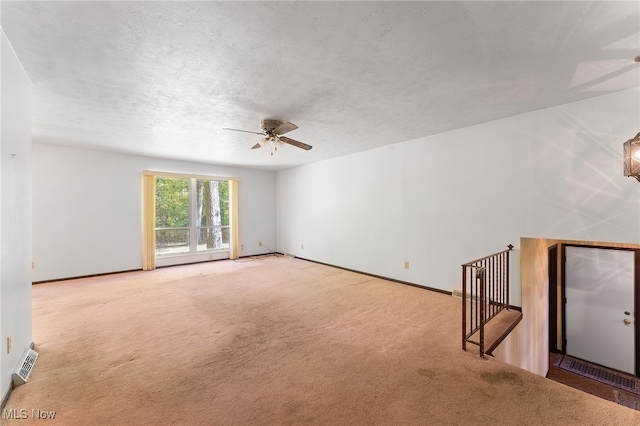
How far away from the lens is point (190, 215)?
21.6 ft

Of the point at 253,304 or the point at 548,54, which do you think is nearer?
the point at 548,54

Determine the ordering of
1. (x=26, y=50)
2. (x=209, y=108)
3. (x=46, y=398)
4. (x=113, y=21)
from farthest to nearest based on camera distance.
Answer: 1. (x=209, y=108)
2. (x=26, y=50)
3. (x=46, y=398)
4. (x=113, y=21)

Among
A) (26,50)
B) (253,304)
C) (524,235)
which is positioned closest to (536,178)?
(524,235)

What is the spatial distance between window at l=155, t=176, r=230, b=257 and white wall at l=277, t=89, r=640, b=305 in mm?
2918

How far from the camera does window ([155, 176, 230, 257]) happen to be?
247 inches

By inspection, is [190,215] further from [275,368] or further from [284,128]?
[275,368]

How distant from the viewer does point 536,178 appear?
3.26 metres

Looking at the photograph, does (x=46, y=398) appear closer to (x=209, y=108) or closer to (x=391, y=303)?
(x=209, y=108)

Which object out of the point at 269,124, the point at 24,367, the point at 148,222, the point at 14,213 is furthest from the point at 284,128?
the point at 148,222

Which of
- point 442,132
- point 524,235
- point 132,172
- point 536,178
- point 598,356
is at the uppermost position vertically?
point 442,132

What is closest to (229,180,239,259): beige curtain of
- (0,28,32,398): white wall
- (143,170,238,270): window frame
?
(143,170,238,270): window frame

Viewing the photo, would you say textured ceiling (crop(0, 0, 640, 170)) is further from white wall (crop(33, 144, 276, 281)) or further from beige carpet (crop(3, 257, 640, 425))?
beige carpet (crop(3, 257, 640, 425))

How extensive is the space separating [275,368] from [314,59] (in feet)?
8.30

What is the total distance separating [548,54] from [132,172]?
6.81 metres
